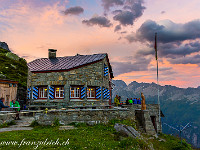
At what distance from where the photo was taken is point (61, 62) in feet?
74.1

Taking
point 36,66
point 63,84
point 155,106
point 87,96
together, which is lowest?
point 155,106

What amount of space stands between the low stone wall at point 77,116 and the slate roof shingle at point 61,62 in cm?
769

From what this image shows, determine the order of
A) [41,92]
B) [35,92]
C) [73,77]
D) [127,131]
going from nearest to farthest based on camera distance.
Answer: [127,131], [73,77], [35,92], [41,92]

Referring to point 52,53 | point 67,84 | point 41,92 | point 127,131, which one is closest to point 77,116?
point 127,131

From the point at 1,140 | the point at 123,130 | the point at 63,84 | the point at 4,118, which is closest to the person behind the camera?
the point at 1,140

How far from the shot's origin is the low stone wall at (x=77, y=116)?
495 inches

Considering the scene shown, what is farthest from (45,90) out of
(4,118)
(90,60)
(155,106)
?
(155,106)

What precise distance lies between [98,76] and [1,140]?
1458cm

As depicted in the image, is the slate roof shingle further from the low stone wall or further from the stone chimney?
the low stone wall

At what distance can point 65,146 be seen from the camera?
25.0ft

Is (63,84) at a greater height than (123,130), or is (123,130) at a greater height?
(63,84)

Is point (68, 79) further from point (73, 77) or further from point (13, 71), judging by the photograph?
point (13, 71)

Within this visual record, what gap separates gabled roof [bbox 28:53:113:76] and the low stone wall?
7651mm

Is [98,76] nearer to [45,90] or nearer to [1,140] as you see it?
[45,90]
